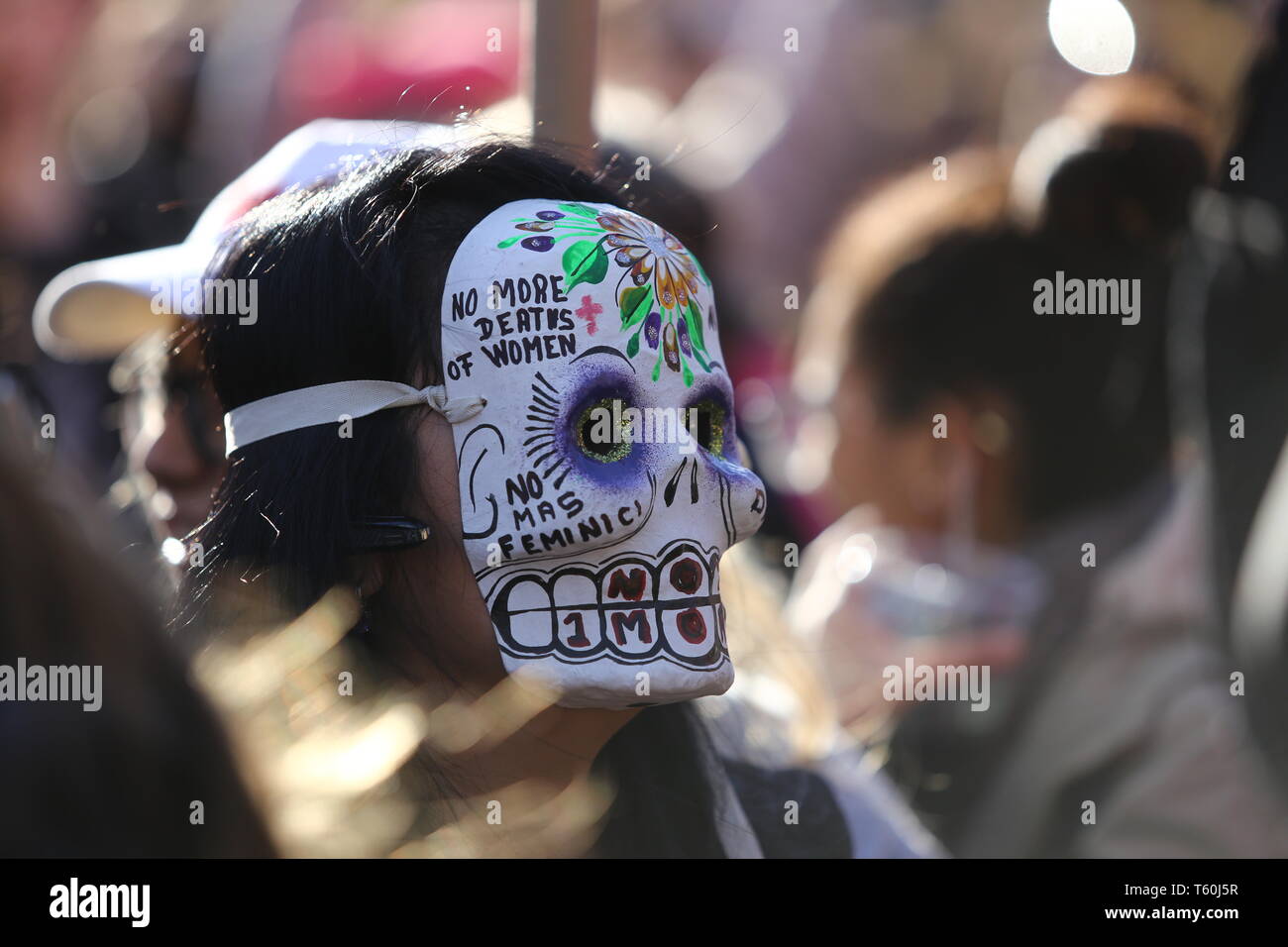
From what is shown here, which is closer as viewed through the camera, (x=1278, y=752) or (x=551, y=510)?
(x=551, y=510)

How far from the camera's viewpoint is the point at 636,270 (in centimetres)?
171

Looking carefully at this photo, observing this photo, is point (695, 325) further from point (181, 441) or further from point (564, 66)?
point (181, 441)

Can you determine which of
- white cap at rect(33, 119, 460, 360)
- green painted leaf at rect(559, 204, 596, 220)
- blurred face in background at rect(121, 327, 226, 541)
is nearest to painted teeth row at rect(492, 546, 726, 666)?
green painted leaf at rect(559, 204, 596, 220)

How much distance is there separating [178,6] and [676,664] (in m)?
3.36

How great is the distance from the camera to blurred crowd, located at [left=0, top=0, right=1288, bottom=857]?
5.48ft

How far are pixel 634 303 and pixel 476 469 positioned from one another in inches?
11.2

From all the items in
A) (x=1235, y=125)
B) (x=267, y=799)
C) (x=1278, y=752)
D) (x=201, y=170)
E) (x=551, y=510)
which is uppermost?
(x=201, y=170)

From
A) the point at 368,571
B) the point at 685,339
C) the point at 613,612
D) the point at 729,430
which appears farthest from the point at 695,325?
the point at 368,571

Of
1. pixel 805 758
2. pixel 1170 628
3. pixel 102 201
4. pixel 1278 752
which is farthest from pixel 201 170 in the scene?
pixel 1278 752

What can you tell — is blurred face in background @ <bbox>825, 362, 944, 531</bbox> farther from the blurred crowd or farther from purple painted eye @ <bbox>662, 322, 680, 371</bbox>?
purple painted eye @ <bbox>662, 322, 680, 371</bbox>

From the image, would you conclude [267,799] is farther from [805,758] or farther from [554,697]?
[805,758]

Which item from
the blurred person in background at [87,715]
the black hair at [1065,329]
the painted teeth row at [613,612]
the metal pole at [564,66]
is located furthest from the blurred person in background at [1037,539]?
the blurred person in background at [87,715]

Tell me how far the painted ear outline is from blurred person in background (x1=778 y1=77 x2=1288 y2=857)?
4.62 feet

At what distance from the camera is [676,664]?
166 centimetres
